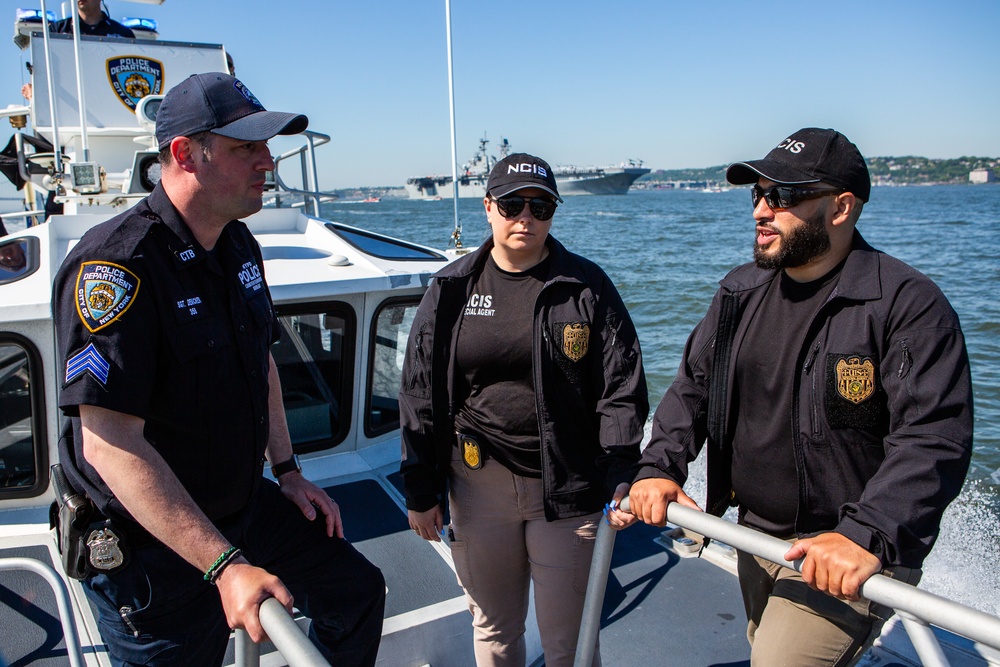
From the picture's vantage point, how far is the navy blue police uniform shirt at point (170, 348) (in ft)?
5.71

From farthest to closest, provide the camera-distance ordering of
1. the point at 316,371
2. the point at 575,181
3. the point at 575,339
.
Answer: the point at 575,181 → the point at 316,371 → the point at 575,339

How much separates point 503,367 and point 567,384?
0.21 m

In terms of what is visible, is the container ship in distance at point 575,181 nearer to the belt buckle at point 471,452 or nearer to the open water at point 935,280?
the open water at point 935,280

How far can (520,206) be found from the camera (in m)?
2.38

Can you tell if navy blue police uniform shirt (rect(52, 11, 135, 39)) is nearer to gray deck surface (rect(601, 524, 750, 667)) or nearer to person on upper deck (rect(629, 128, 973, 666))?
gray deck surface (rect(601, 524, 750, 667))

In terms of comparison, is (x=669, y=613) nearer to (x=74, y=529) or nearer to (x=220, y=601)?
(x=220, y=601)

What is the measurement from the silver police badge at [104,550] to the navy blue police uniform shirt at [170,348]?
0.18ft

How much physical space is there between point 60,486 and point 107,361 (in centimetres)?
52

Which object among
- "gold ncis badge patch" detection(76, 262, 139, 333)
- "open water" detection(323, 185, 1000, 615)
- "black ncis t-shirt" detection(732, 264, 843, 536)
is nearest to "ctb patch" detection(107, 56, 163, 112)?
"open water" detection(323, 185, 1000, 615)

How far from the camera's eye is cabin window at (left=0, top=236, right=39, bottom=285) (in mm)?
3427

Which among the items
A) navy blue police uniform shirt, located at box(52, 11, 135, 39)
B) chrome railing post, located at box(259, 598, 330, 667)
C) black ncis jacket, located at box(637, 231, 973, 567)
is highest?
navy blue police uniform shirt, located at box(52, 11, 135, 39)

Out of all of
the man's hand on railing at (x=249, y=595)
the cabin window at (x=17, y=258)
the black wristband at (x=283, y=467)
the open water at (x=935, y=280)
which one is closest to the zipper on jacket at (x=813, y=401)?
the open water at (x=935, y=280)

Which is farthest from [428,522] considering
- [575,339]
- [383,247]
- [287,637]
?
[383,247]

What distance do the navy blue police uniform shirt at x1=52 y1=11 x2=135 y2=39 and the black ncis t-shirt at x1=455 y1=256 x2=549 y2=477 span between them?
5.46m
